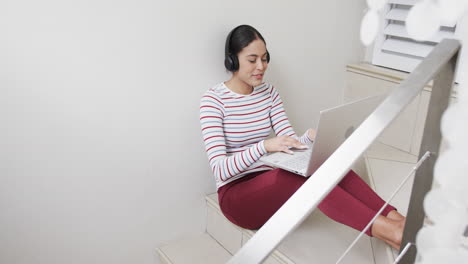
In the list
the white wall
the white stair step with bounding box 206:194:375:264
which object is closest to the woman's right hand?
the white stair step with bounding box 206:194:375:264

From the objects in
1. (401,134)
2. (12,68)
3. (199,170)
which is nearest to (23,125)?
(12,68)

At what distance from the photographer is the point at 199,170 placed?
1724 millimetres

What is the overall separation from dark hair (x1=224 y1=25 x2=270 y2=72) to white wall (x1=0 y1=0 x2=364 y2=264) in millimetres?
82

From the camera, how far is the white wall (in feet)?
4.26

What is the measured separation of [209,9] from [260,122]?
448 mm

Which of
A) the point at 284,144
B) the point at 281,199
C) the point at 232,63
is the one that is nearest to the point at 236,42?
the point at 232,63

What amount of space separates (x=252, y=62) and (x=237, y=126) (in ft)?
0.76

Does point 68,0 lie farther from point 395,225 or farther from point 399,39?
point 399,39

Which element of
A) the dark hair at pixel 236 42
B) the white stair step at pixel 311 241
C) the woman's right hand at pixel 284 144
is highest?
the dark hair at pixel 236 42

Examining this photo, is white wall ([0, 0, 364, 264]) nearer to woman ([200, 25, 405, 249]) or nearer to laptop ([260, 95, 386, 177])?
woman ([200, 25, 405, 249])

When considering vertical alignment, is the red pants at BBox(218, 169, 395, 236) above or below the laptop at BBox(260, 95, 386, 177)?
below

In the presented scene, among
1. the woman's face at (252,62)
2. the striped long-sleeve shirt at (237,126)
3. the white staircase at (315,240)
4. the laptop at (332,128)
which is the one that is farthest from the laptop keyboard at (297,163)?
the woman's face at (252,62)

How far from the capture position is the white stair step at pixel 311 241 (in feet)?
4.48

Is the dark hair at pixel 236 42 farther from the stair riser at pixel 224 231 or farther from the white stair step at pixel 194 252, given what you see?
the white stair step at pixel 194 252
